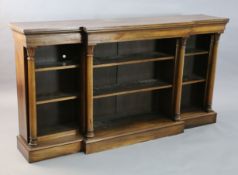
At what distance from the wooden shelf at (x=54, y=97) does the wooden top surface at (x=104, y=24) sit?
559 millimetres

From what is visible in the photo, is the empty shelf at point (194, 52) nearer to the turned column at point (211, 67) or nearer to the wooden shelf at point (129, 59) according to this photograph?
the turned column at point (211, 67)

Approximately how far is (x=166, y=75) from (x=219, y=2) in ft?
6.68

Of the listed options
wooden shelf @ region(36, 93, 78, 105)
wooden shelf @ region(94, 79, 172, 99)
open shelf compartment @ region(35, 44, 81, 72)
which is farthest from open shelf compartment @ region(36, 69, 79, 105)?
wooden shelf @ region(94, 79, 172, 99)

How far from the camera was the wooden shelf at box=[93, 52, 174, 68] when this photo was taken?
10.8 ft

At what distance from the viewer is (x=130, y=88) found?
354 centimetres

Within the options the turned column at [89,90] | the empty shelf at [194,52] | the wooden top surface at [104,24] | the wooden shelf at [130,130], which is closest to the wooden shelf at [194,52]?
the empty shelf at [194,52]

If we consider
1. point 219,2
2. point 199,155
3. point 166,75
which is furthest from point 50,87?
point 219,2

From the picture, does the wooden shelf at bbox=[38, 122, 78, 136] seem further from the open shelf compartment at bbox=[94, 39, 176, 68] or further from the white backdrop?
the open shelf compartment at bbox=[94, 39, 176, 68]

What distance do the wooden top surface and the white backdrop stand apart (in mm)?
1030

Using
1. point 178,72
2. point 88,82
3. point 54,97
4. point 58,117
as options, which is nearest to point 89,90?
point 88,82

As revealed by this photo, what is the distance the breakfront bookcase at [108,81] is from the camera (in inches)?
119

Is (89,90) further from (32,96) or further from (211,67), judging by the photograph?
(211,67)

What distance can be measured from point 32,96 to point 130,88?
3.14 ft

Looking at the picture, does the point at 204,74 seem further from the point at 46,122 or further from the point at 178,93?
the point at 46,122
